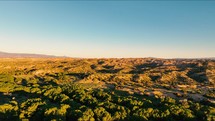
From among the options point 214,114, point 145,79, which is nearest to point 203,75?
point 145,79

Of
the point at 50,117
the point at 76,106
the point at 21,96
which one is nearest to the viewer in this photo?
the point at 50,117

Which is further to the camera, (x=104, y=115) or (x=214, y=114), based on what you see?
(x=214, y=114)

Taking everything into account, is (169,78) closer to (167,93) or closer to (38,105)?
(167,93)

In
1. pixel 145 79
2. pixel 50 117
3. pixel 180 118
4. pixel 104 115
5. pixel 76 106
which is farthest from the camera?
pixel 145 79

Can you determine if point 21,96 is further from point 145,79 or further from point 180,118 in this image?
point 145,79

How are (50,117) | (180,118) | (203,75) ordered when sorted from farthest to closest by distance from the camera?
(203,75), (180,118), (50,117)

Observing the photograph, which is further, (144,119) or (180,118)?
(180,118)

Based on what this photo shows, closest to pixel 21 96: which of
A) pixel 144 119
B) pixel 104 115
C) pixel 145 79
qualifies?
pixel 104 115

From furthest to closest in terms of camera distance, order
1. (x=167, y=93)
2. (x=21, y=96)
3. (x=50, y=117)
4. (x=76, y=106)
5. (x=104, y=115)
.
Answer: (x=167, y=93), (x=21, y=96), (x=76, y=106), (x=104, y=115), (x=50, y=117)
